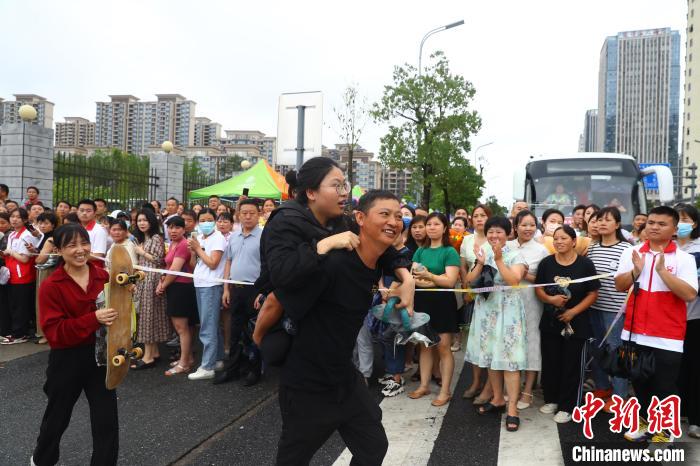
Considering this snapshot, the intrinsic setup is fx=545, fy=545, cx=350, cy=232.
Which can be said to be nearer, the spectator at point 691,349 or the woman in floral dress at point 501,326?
the spectator at point 691,349

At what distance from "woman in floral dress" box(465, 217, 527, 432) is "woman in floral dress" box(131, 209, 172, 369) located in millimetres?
3716

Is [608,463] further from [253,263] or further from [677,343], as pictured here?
[253,263]

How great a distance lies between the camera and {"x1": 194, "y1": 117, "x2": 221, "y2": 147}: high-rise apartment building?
120m

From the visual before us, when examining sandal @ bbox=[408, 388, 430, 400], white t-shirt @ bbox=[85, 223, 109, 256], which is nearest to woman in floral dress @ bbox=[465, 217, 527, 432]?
sandal @ bbox=[408, 388, 430, 400]

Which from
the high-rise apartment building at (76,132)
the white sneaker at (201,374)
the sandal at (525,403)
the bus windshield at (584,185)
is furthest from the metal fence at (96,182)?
the high-rise apartment building at (76,132)

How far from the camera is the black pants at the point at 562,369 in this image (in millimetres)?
4961

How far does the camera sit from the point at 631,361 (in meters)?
4.24

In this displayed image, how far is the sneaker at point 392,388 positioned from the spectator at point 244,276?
1436 millimetres

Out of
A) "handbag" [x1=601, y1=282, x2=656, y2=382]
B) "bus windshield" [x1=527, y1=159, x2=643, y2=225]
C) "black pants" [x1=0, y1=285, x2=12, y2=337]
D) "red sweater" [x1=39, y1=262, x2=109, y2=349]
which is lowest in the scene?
"black pants" [x1=0, y1=285, x2=12, y2=337]

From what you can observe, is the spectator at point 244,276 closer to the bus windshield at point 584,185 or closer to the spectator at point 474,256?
the spectator at point 474,256

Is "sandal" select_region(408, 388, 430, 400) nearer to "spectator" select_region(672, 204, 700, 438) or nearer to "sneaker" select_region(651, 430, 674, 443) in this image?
"sneaker" select_region(651, 430, 674, 443)

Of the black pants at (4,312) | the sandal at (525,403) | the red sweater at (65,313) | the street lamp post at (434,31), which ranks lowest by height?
the sandal at (525,403)

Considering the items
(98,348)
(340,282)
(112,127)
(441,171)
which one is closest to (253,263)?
(98,348)

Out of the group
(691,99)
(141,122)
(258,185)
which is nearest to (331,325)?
(258,185)
